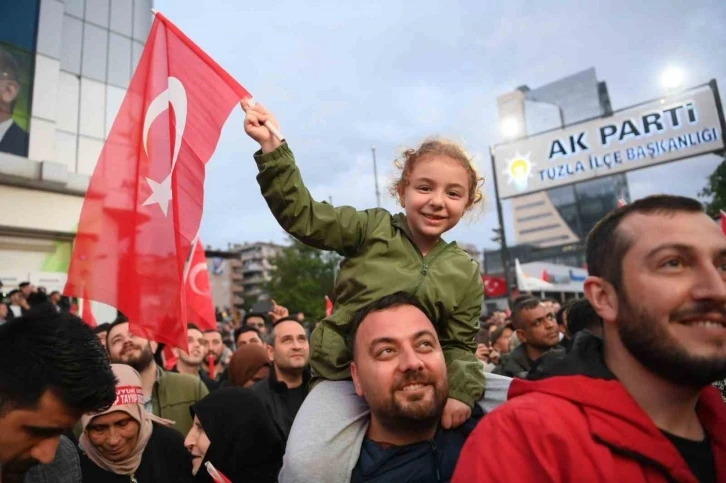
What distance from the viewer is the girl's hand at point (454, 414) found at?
2.15 meters

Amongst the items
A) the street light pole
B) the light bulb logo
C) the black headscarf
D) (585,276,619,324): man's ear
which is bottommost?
the black headscarf

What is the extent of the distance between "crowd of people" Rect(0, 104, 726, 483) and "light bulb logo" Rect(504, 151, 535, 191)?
21.1 meters

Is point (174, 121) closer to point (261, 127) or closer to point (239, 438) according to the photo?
point (261, 127)

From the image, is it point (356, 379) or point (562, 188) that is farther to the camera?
point (562, 188)

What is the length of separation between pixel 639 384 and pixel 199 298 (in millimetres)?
7203

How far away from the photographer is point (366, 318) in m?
2.21

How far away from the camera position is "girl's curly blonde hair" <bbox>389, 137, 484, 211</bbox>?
2.53m

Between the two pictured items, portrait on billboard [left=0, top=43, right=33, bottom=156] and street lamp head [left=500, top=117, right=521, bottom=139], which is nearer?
portrait on billboard [left=0, top=43, right=33, bottom=156]

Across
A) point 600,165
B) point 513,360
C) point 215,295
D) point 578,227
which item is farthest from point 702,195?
point 215,295

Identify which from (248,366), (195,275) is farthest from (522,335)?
(195,275)

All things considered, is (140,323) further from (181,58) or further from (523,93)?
(523,93)

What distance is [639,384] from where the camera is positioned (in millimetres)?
1502

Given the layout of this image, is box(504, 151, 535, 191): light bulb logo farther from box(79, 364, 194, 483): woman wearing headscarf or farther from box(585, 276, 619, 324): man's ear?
box(585, 276, 619, 324): man's ear

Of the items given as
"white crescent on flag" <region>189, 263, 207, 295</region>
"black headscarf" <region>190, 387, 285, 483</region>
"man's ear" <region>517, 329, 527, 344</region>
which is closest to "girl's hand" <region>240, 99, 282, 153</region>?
"black headscarf" <region>190, 387, 285, 483</region>
